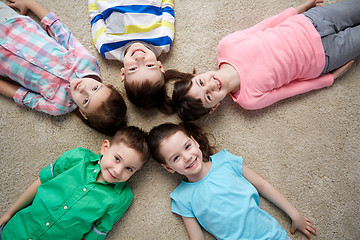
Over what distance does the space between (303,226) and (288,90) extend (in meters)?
0.62

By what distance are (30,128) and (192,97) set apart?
31.3 inches

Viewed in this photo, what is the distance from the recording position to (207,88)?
99cm

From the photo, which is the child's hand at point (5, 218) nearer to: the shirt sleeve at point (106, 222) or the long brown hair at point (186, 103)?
the shirt sleeve at point (106, 222)

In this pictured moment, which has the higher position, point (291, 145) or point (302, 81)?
point (302, 81)

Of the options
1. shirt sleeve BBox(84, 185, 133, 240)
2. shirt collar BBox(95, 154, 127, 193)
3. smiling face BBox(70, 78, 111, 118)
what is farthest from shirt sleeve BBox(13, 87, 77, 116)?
shirt sleeve BBox(84, 185, 133, 240)

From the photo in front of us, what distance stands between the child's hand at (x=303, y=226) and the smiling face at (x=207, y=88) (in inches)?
25.8

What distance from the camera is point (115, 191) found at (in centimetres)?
102

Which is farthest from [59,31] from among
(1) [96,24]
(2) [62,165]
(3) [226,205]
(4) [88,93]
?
(3) [226,205]

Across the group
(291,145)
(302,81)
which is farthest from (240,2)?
(291,145)

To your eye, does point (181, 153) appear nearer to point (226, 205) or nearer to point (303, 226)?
point (226, 205)

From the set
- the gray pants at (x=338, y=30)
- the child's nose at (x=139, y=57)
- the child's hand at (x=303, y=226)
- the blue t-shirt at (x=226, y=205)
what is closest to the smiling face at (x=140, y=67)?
the child's nose at (x=139, y=57)

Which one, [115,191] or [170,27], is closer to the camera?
[115,191]

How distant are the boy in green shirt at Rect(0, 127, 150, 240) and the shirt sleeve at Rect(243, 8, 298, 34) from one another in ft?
2.36

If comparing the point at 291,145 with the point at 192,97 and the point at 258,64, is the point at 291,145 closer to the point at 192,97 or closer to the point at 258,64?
the point at 258,64
